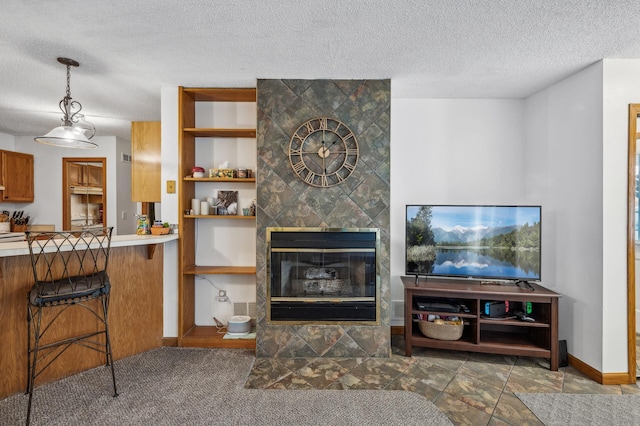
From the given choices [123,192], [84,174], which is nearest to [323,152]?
[123,192]

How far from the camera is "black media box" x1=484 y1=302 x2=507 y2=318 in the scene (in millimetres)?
2627

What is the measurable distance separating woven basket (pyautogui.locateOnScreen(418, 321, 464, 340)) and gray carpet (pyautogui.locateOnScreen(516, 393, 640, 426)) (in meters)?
0.59

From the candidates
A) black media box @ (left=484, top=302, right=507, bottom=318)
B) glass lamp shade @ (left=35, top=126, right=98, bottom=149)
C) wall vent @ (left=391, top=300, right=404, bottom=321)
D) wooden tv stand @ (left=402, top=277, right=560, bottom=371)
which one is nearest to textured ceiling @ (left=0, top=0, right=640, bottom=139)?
glass lamp shade @ (left=35, top=126, right=98, bottom=149)

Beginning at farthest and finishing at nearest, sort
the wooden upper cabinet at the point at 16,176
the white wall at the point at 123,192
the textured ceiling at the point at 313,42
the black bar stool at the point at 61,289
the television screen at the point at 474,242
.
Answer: the white wall at the point at 123,192, the wooden upper cabinet at the point at 16,176, the television screen at the point at 474,242, the black bar stool at the point at 61,289, the textured ceiling at the point at 313,42

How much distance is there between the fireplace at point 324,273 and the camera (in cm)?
270

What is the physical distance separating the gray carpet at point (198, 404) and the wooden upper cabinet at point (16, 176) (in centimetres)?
394

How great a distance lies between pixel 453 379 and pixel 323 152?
82.7 inches

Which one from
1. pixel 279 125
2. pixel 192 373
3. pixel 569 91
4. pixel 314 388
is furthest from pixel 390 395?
pixel 569 91

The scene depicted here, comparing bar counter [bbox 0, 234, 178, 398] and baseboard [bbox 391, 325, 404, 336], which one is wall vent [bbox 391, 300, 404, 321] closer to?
baseboard [bbox 391, 325, 404, 336]

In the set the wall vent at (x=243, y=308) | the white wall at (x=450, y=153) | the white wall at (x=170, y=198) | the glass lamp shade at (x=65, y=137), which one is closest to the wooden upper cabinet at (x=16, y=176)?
the glass lamp shade at (x=65, y=137)

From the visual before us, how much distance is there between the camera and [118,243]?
2.39 meters

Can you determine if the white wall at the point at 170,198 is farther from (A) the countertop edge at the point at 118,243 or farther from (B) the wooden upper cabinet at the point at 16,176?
(B) the wooden upper cabinet at the point at 16,176

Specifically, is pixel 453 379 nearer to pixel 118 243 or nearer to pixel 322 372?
pixel 322 372

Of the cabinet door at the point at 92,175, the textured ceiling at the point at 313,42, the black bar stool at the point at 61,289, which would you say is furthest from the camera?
the cabinet door at the point at 92,175
